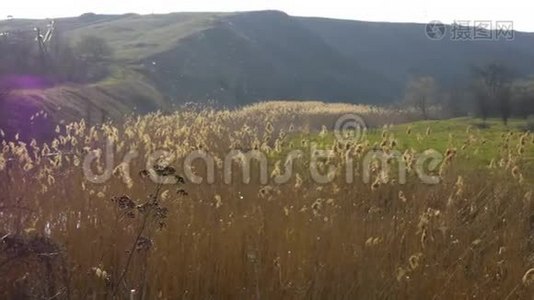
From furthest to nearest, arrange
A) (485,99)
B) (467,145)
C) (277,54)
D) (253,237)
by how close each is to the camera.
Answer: (277,54) < (485,99) < (467,145) < (253,237)

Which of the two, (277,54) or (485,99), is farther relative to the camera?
(277,54)

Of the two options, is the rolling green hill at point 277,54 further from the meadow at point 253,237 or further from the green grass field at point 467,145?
the meadow at point 253,237

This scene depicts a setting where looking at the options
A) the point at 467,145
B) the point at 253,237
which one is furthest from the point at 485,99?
the point at 253,237

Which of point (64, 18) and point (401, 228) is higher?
point (64, 18)

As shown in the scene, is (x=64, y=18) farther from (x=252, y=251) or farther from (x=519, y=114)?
(x=252, y=251)

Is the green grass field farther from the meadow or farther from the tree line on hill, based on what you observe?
the tree line on hill

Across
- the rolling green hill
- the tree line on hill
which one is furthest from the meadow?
the rolling green hill

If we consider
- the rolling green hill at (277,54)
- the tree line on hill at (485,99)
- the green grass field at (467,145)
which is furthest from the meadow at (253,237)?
the rolling green hill at (277,54)

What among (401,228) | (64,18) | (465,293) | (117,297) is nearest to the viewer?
(117,297)

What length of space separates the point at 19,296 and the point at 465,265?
2.64m

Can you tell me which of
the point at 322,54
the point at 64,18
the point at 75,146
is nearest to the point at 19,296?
the point at 75,146

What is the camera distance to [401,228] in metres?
4.64

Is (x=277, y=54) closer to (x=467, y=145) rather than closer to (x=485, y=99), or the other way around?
(x=485, y=99)

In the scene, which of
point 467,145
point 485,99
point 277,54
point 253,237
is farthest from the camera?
point 277,54
